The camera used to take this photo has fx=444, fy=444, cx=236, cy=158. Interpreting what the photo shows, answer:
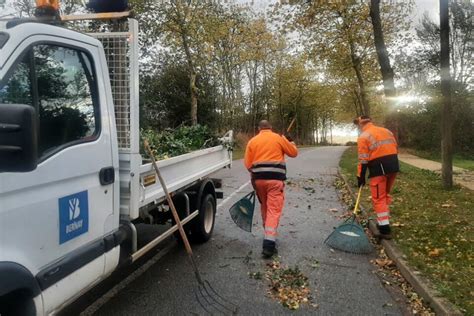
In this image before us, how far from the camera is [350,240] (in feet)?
21.1

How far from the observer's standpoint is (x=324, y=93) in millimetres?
48562

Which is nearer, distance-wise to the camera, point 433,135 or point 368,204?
point 368,204

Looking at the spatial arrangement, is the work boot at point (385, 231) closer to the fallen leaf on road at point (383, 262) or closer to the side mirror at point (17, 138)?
the fallen leaf on road at point (383, 262)

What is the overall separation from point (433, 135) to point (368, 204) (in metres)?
19.2

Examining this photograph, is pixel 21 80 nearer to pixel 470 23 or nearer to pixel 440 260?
pixel 440 260

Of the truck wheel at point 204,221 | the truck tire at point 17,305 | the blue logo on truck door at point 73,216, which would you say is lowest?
the truck wheel at point 204,221

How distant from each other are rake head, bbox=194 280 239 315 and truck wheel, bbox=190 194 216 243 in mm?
1428

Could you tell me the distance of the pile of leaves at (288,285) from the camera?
15.1ft

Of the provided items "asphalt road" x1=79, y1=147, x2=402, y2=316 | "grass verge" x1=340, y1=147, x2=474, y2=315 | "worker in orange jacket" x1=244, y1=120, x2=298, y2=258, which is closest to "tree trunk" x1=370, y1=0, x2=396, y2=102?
"grass verge" x1=340, y1=147, x2=474, y2=315

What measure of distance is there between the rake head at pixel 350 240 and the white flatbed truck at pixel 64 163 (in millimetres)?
3279

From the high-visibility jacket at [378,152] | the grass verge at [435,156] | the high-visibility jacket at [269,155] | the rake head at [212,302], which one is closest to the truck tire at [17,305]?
the rake head at [212,302]

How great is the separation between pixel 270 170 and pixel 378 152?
1.75m

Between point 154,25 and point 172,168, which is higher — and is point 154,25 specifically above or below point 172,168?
above

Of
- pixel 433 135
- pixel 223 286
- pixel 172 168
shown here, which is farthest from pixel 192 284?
pixel 433 135
